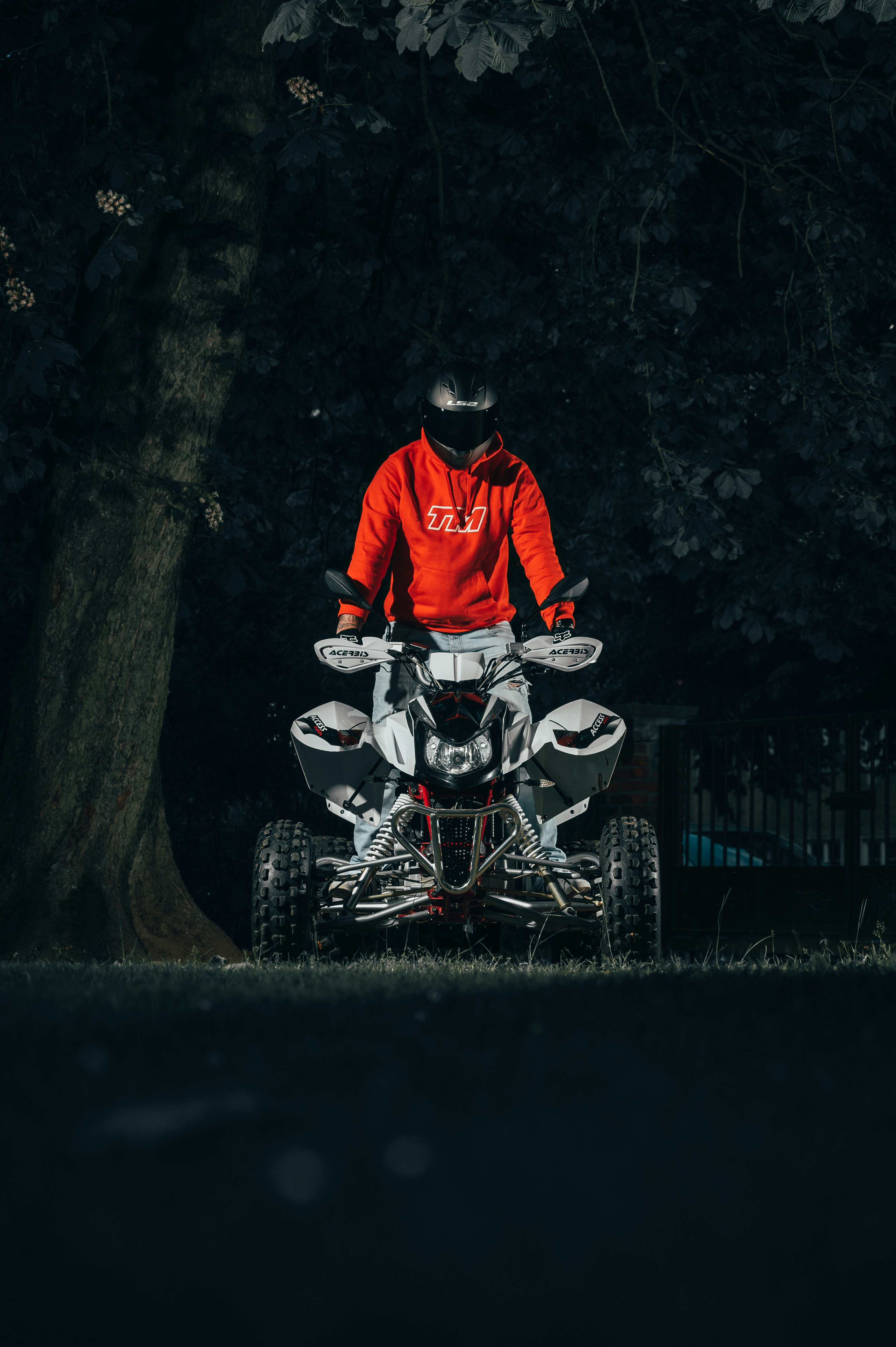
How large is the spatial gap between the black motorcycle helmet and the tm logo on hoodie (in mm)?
280

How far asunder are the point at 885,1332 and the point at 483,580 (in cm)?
578

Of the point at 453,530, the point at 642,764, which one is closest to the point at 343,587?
the point at 453,530

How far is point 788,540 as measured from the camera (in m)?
14.9

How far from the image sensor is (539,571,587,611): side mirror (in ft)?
21.3

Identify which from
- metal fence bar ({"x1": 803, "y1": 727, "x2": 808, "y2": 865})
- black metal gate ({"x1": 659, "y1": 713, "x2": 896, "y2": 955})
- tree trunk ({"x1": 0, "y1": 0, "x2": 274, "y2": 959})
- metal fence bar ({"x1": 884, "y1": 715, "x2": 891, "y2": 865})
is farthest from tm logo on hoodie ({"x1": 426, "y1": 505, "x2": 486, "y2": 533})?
metal fence bar ({"x1": 884, "y1": 715, "x2": 891, "y2": 865})

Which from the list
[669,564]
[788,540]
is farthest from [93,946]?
[788,540]

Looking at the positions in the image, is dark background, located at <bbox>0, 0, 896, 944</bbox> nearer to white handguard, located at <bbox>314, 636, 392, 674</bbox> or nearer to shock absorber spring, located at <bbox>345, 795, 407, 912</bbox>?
white handguard, located at <bbox>314, 636, 392, 674</bbox>

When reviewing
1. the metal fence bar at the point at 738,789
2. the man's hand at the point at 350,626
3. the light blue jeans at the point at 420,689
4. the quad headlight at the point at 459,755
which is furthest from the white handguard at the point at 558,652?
the metal fence bar at the point at 738,789

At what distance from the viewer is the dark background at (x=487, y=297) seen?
8750mm

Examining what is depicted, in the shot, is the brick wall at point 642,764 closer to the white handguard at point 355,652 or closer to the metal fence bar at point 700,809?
the metal fence bar at point 700,809

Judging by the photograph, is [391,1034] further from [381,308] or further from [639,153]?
[381,308]

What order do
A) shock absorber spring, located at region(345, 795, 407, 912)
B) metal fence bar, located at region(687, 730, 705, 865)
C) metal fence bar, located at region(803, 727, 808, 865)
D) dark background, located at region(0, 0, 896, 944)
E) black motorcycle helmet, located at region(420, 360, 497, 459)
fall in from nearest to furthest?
shock absorber spring, located at region(345, 795, 407, 912), black motorcycle helmet, located at region(420, 360, 497, 459), dark background, located at region(0, 0, 896, 944), metal fence bar, located at region(803, 727, 808, 865), metal fence bar, located at region(687, 730, 705, 865)

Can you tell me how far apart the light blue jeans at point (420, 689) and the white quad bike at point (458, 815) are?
0.03 meters

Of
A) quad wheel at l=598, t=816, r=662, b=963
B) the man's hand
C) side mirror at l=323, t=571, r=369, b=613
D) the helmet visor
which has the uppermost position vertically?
the helmet visor
